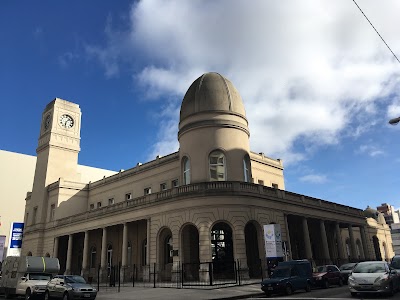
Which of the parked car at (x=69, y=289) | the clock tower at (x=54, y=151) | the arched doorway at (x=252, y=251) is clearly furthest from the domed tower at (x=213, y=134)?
the clock tower at (x=54, y=151)

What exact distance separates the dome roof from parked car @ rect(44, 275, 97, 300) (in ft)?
56.1

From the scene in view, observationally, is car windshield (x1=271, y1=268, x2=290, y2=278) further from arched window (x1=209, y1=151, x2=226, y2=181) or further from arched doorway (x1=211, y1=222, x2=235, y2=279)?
arched window (x1=209, y1=151, x2=226, y2=181)

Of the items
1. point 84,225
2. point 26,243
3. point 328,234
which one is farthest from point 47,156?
point 328,234

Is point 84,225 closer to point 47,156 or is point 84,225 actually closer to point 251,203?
point 47,156

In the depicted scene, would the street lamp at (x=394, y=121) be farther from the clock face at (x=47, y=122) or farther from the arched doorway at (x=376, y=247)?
the clock face at (x=47, y=122)

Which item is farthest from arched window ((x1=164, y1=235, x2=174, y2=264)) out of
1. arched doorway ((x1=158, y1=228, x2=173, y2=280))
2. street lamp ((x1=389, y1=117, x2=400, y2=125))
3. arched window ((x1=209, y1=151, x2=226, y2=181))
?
street lamp ((x1=389, y1=117, x2=400, y2=125))

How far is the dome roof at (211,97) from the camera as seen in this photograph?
3162cm

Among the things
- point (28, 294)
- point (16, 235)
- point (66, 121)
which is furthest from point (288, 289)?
point (66, 121)

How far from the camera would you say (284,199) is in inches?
1243

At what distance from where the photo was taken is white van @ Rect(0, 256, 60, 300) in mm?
21500

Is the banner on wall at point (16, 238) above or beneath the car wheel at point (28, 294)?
above

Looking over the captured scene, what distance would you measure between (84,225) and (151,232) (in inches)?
510

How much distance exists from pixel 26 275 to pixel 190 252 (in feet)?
38.3

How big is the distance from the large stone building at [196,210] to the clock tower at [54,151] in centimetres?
39
